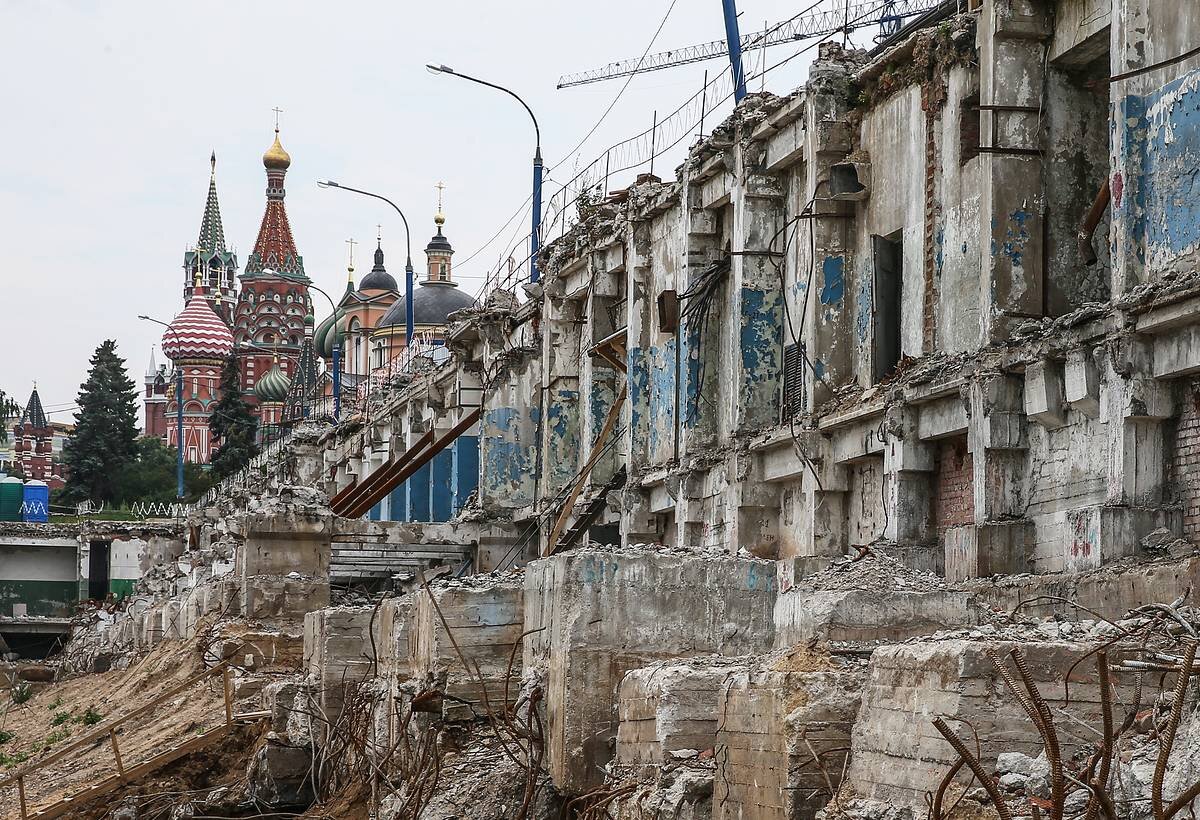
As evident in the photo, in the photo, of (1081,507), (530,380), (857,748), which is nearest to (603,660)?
(857,748)

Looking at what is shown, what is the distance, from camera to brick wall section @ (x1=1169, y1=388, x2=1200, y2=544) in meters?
14.6

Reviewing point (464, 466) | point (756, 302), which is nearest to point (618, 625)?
point (756, 302)

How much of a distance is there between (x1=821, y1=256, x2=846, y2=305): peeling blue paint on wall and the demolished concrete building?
44 mm

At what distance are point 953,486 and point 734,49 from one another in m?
11.3

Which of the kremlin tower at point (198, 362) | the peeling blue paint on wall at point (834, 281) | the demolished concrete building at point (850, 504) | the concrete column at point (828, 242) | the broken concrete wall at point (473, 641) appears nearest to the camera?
the demolished concrete building at point (850, 504)

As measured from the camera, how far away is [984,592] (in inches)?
624

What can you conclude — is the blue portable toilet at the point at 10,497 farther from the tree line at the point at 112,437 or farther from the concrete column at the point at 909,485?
the concrete column at the point at 909,485

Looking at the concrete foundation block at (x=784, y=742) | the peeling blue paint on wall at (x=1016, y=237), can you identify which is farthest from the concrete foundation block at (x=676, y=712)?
the peeling blue paint on wall at (x=1016, y=237)

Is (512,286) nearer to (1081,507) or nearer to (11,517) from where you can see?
(1081,507)

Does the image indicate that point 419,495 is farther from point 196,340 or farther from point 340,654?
point 196,340

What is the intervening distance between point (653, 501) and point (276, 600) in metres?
5.92

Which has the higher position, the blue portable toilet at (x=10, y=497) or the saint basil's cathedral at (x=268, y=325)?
the saint basil's cathedral at (x=268, y=325)

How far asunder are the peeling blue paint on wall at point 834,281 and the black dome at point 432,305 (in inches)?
2895

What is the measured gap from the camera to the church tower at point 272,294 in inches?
5704
